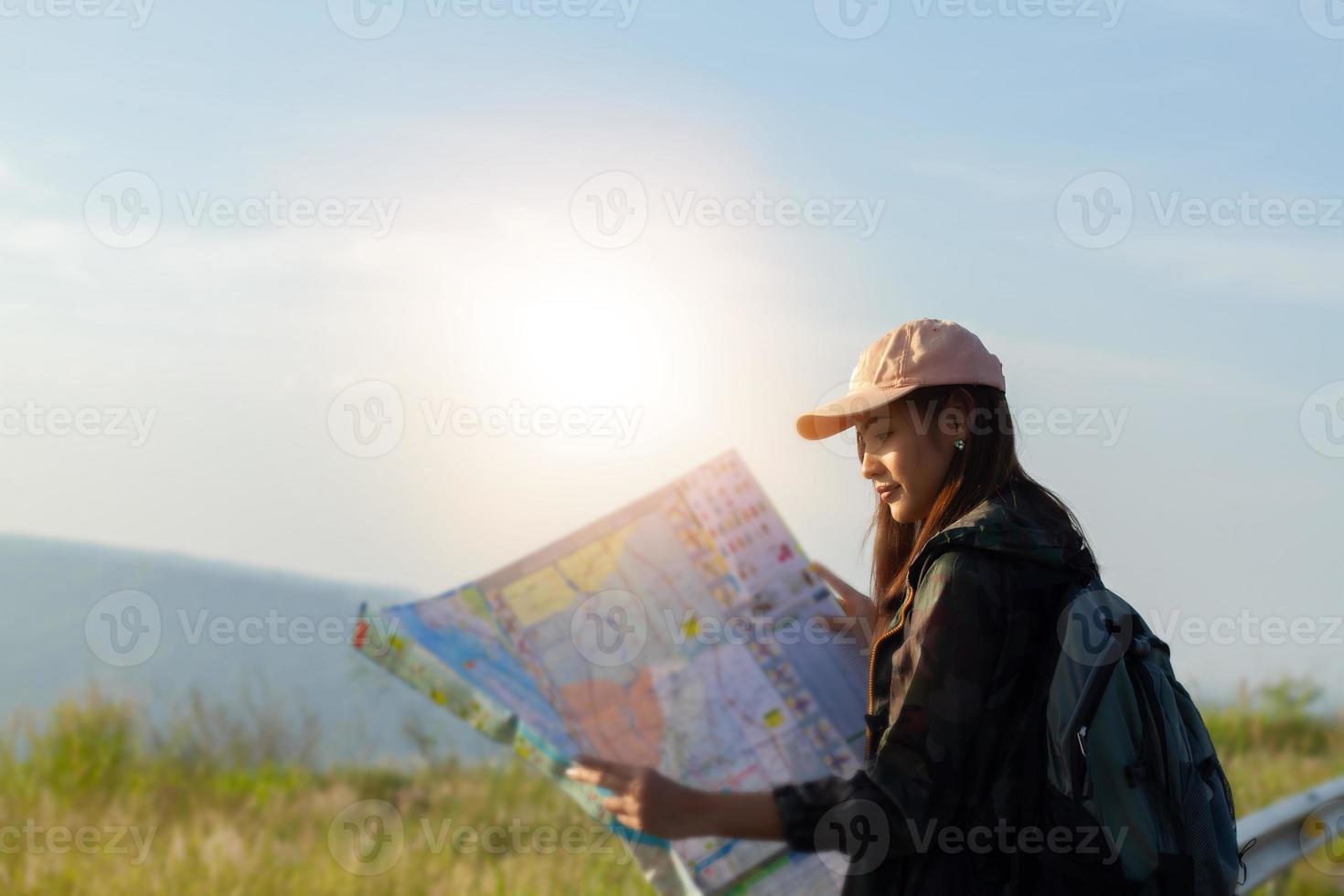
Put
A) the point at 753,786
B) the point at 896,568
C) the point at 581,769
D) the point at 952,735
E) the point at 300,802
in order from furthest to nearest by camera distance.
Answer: the point at 300,802
the point at 753,786
the point at 896,568
the point at 581,769
the point at 952,735

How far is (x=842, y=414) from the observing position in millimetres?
2334

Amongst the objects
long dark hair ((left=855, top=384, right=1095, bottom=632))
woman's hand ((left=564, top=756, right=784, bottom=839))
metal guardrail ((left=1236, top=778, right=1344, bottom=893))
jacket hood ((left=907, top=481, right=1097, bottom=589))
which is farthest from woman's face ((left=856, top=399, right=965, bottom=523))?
metal guardrail ((left=1236, top=778, right=1344, bottom=893))

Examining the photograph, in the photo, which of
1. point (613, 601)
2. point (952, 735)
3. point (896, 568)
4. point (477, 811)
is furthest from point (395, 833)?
point (952, 735)

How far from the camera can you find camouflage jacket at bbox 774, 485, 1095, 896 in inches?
75.7

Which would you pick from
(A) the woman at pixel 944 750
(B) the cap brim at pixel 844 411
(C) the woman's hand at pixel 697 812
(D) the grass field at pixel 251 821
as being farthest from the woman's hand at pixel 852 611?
(D) the grass field at pixel 251 821

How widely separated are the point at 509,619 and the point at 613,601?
0.26 m

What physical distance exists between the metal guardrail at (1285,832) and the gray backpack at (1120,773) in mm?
2552

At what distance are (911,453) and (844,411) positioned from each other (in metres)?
0.14

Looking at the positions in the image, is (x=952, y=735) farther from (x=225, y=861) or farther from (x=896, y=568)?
(x=225, y=861)

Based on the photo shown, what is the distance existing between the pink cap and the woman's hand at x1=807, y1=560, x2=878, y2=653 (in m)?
0.71

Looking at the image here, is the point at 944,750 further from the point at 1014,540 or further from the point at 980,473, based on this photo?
the point at 980,473

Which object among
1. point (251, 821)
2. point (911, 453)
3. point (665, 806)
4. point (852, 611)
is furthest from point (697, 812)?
point (251, 821)

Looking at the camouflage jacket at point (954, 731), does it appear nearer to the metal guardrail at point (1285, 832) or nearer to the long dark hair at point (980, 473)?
the long dark hair at point (980, 473)

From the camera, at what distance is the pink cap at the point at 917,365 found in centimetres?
224
